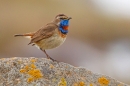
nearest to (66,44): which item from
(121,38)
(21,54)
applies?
(21,54)

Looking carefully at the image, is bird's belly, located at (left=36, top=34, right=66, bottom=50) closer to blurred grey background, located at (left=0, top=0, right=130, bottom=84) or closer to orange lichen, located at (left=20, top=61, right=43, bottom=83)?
orange lichen, located at (left=20, top=61, right=43, bottom=83)

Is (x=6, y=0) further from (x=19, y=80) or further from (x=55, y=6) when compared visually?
(x=19, y=80)

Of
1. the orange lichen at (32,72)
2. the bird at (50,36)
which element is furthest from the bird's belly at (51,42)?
the orange lichen at (32,72)

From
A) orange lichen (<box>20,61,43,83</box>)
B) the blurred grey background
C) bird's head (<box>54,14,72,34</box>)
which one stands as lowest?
the blurred grey background

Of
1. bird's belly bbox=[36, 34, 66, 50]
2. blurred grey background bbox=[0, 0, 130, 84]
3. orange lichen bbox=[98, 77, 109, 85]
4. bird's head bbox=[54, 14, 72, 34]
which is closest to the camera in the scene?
orange lichen bbox=[98, 77, 109, 85]

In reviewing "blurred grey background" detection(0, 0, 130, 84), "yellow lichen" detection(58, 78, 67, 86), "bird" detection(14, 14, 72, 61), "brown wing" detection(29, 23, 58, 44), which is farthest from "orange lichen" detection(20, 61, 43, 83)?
"blurred grey background" detection(0, 0, 130, 84)

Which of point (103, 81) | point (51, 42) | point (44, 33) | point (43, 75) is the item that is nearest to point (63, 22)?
point (44, 33)

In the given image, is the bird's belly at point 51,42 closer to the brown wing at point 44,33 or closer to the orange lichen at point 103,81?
the brown wing at point 44,33
